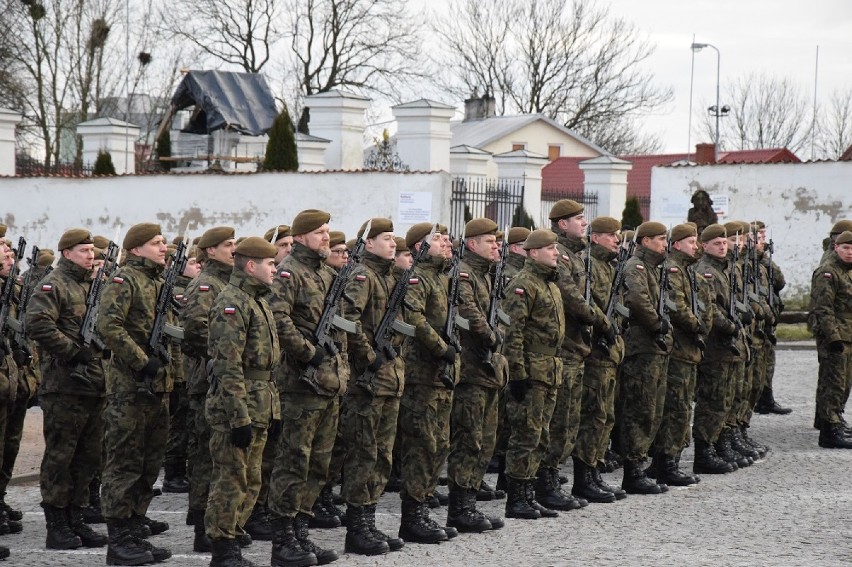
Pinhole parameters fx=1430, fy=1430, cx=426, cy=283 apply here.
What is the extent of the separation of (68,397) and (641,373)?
173 inches

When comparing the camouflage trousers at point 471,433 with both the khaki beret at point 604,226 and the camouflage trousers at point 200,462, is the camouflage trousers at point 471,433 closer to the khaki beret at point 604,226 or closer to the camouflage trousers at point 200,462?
the camouflage trousers at point 200,462

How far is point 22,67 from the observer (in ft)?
128

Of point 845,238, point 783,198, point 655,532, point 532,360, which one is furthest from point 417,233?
point 783,198

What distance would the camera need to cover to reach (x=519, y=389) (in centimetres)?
970

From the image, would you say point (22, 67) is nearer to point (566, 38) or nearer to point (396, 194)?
point (396, 194)

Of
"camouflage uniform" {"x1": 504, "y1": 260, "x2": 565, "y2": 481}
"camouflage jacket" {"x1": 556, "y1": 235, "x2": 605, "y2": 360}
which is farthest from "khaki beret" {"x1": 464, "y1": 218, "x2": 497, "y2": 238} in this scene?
"camouflage jacket" {"x1": 556, "y1": 235, "x2": 605, "y2": 360}

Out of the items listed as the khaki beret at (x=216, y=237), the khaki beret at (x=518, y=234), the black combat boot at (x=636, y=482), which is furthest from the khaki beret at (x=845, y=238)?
the khaki beret at (x=216, y=237)

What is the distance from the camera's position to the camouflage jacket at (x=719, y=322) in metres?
11.9

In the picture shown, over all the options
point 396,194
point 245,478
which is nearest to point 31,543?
point 245,478

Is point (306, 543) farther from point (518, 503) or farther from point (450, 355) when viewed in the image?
point (518, 503)

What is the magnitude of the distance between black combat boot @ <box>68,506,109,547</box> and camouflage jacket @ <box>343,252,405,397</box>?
192 cm

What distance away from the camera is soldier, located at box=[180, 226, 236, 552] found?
8.52 metres

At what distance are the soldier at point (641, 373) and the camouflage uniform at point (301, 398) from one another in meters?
3.31

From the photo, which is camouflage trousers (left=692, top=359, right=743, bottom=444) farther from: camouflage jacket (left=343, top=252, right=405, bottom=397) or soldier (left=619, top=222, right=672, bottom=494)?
camouflage jacket (left=343, top=252, right=405, bottom=397)
